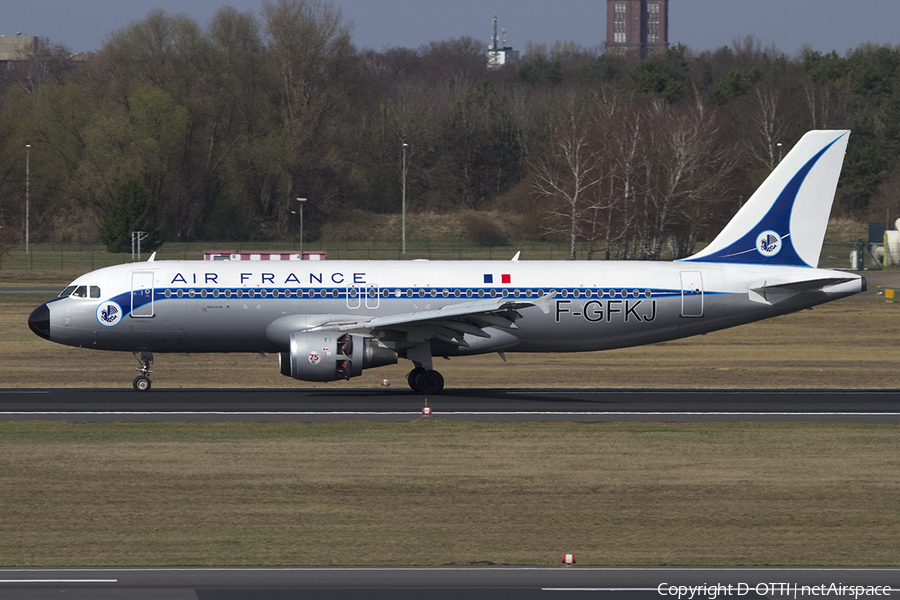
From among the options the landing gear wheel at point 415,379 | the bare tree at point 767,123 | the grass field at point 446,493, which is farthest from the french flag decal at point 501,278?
the bare tree at point 767,123

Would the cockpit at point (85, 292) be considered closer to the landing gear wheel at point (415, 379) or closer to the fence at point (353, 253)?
the landing gear wheel at point (415, 379)

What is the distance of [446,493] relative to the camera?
20.5 meters

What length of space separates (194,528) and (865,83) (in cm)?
13616

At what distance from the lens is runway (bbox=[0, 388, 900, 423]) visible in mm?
29453

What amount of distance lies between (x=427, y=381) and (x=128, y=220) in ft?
276

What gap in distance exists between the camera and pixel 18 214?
12725cm

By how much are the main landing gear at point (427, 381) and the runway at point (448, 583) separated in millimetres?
18778

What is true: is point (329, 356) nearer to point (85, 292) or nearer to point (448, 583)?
point (85, 292)

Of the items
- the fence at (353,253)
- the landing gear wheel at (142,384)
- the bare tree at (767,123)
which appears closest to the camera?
the landing gear wheel at (142,384)

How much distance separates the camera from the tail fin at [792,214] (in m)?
36.1

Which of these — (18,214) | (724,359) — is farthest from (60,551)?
(18,214)

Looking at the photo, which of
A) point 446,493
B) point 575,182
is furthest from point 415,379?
point 575,182

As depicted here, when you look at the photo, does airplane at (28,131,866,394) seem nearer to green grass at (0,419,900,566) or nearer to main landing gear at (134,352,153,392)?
main landing gear at (134,352,153,392)

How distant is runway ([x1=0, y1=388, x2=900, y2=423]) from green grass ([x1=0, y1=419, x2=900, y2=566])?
160 centimetres
